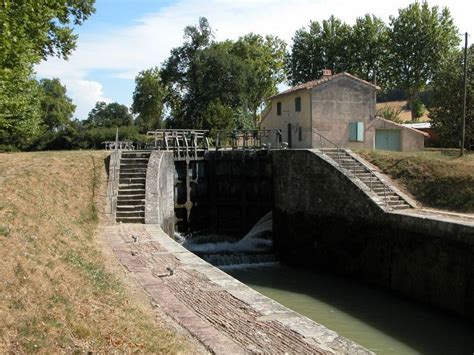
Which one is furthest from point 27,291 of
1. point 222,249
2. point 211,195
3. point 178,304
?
point 211,195

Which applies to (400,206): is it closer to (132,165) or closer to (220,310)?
(132,165)

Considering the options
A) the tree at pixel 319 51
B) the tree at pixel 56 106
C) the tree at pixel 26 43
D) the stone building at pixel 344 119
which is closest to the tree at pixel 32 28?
the tree at pixel 26 43

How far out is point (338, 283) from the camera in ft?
50.9

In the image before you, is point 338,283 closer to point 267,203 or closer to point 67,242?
point 267,203

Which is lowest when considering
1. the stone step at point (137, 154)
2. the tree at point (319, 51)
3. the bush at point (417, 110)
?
the stone step at point (137, 154)

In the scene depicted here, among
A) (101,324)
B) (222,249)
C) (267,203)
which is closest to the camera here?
(101,324)

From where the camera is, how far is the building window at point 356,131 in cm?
2359

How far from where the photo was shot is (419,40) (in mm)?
42781

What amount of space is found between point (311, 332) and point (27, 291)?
3.71 m

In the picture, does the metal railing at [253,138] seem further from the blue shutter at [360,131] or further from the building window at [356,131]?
the blue shutter at [360,131]

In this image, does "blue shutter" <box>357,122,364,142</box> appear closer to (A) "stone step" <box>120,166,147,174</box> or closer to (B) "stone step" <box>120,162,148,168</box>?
(B) "stone step" <box>120,162,148,168</box>

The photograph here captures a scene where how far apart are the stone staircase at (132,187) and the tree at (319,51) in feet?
98.7

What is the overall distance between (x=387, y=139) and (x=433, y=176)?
27.1 feet

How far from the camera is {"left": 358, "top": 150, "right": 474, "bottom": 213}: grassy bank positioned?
15344mm
